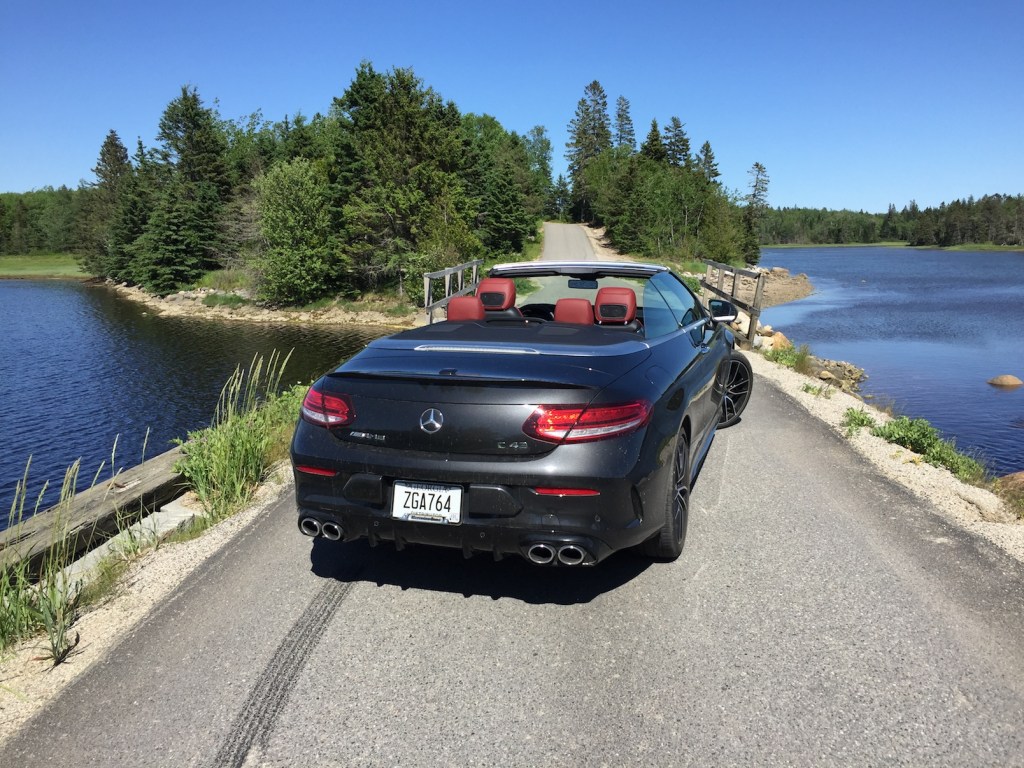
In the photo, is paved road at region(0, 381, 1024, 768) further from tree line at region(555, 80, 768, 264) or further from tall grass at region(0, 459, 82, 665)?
tree line at region(555, 80, 768, 264)

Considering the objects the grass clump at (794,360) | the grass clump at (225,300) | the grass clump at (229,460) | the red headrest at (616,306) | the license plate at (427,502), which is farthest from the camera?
the grass clump at (225,300)

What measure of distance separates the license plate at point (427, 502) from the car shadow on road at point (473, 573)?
0.69 metres

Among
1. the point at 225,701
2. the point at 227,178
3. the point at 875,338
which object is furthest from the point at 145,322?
the point at 225,701

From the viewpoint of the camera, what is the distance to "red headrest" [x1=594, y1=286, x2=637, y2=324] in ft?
13.3

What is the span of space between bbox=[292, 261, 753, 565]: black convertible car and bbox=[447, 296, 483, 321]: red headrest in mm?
832

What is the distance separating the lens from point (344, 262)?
44.7 m

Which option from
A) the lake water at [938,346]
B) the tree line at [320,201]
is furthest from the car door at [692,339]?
the tree line at [320,201]

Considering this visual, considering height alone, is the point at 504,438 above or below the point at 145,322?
above

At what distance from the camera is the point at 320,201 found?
148 feet

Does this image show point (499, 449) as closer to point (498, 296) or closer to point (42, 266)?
point (498, 296)

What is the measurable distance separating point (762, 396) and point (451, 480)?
6.79 m

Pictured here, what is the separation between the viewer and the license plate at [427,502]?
2.96 metres

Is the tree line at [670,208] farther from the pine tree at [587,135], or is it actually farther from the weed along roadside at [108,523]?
the weed along roadside at [108,523]

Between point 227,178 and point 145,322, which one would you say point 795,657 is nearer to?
point 145,322
